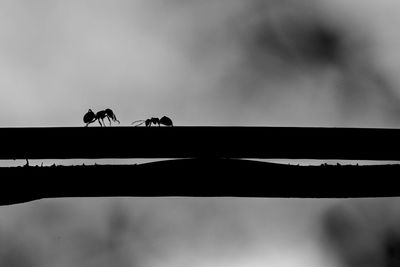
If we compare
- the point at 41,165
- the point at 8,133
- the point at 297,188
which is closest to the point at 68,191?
the point at 41,165

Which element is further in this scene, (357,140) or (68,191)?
(357,140)

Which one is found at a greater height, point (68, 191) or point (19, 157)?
point (19, 157)

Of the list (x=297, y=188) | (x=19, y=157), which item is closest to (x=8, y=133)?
(x=19, y=157)

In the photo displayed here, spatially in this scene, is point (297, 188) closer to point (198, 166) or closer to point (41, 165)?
point (198, 166)

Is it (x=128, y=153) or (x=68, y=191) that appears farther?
(x=128, y=153)

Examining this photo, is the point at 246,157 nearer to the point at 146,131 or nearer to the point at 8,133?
the point at 146,131

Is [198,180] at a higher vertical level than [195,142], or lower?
lower

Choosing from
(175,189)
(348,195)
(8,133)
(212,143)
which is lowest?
(348,195)
